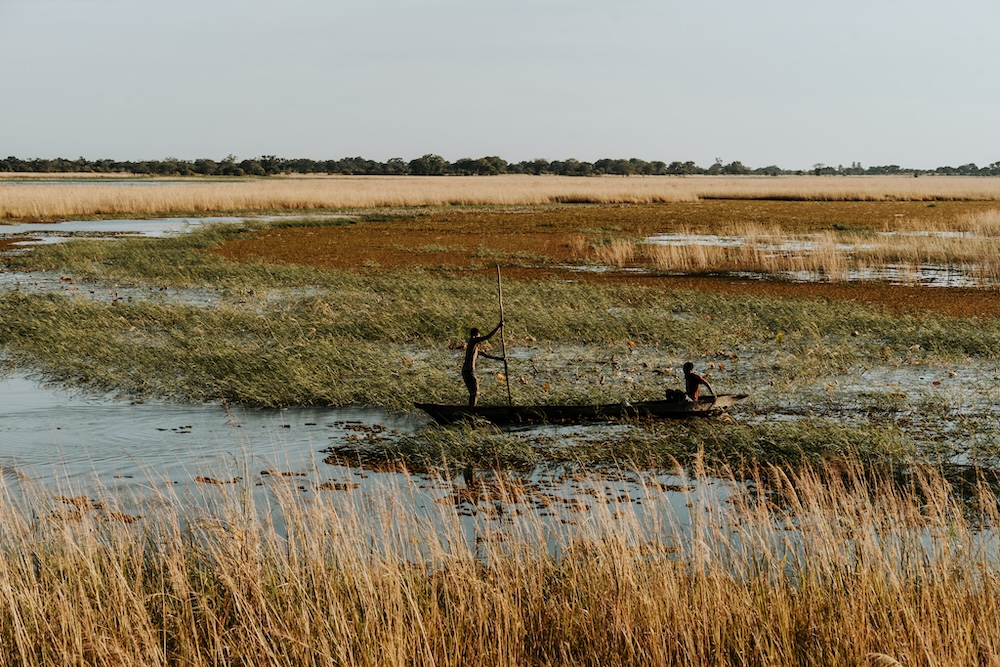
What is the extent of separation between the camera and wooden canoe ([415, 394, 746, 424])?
11.4 meters

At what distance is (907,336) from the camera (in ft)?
56.2

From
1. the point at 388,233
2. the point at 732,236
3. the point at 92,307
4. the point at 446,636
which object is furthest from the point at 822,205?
the point at 446,636

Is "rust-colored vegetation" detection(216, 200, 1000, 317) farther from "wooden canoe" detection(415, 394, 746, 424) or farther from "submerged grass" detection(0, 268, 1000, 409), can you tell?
"wooden canoe" detection(415, 394, 746, 424)

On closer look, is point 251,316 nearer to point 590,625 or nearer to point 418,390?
point 418,390

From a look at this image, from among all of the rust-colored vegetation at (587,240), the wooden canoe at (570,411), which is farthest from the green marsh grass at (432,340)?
the rust-colored vegetation at (587,240)

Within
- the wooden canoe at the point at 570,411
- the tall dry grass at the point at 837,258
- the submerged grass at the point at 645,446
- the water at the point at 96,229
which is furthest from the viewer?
the water at the point at 96,229

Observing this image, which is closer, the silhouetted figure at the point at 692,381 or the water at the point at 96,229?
the silhouetted figure at the point at 692,381

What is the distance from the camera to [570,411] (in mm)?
11734

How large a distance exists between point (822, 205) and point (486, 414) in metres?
62.1

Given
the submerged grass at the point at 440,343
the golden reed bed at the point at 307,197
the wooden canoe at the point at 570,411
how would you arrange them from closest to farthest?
→ the wooden canoe at the point at 570,411 → the submerged grass at the point at 440,343 → the golden reed bed at the point at 307,197

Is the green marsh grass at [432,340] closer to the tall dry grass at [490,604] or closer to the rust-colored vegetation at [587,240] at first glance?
the rust-colored vegetation at [587,240]

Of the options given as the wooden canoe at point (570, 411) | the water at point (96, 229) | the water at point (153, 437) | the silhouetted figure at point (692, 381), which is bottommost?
the water at point (153, 437)

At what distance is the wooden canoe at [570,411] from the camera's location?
11391 mm

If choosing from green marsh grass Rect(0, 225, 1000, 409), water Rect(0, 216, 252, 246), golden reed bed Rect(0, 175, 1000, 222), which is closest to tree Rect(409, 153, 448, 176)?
golden reed bed Rect(0, 175, 1000, 222)
